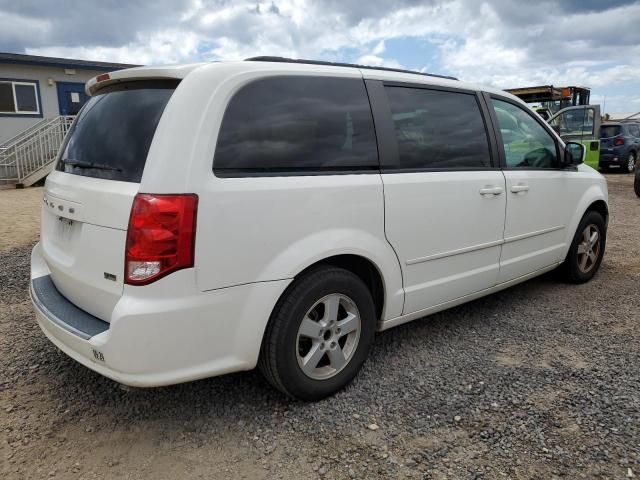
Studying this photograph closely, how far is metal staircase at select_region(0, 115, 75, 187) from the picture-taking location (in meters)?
14.4

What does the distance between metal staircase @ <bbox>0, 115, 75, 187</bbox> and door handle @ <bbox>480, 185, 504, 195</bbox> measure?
13924 millimetres

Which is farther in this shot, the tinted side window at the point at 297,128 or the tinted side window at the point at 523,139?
the tinted side window at the point at 523,139

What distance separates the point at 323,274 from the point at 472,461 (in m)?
1.12

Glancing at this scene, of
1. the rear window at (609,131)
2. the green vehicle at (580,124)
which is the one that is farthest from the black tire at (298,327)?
the rear window at (609,131)

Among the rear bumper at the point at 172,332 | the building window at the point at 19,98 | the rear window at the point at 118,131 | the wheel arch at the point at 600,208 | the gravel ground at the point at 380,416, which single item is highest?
the building window at the point at 19,98

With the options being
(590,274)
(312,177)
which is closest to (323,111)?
(312,177)

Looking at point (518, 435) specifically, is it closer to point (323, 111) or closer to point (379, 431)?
point (379, 431)

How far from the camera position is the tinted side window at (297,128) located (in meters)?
2.47

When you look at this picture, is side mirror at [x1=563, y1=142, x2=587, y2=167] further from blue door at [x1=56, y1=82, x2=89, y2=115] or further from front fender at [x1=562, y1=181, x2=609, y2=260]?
blue door at [x1=56, y1=82, x2=89, y2=115]

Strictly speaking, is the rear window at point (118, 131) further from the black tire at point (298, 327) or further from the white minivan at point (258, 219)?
the black tire at point (298, 327)

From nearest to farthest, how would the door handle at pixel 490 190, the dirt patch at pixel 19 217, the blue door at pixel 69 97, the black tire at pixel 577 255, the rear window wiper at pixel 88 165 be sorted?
the rear window wiper at pixel 88 165 → the door handle at pixel 490 190 → the black tire at pixel 577 255 → the dirt patch at pixel 19 217 → the blue door at pixel 69 97

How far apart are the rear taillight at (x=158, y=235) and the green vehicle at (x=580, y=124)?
1394 centimetres

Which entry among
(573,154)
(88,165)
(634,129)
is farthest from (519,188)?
(634,129)

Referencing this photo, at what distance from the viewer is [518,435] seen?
2.58 meters
